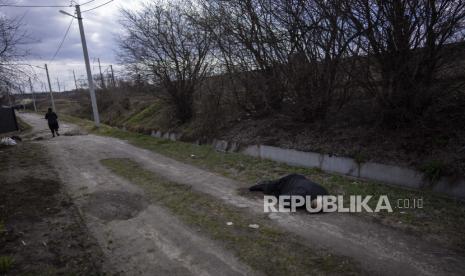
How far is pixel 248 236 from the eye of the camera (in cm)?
378

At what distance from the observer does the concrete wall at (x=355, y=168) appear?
4582 mm

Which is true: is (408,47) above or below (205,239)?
above

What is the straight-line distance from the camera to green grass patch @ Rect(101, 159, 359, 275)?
3.08 metres

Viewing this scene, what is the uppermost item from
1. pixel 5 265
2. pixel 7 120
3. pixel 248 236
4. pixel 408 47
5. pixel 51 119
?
pixel 408 47

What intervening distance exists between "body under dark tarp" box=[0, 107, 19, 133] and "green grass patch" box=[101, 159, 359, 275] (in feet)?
66.0

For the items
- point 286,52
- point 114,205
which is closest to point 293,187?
point 114,205

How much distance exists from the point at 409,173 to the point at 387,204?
3.11 ft

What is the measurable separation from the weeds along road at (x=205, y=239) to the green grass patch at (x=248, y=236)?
0.12 m

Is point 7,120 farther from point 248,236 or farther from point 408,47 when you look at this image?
point 408,47

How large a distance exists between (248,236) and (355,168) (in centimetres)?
322

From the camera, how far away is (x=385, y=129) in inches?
241

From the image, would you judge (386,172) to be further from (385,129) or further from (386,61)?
(386,61)

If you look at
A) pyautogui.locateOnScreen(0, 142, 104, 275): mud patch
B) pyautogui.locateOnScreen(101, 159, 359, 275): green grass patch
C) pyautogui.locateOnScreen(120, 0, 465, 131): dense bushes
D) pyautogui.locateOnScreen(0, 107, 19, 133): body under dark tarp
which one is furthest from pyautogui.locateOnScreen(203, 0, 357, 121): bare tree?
pyautogui.locateOnScreen(0, 107, 19, 133): body under dark tarp

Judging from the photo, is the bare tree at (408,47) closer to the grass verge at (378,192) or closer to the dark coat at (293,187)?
the grass verge at (378,192)
